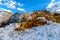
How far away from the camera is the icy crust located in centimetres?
975

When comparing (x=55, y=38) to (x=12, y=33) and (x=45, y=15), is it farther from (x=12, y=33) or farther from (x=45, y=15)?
(x=45, y=15)

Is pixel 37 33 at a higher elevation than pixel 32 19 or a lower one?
lower

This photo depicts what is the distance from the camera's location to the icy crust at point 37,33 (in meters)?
9.75

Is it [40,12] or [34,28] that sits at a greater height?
[40,12]

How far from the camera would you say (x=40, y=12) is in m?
14.0

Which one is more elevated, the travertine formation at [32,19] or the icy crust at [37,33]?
the travertine formation at [32,19]

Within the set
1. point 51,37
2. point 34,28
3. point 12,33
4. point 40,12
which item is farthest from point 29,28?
point 40,12

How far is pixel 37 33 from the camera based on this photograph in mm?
10297

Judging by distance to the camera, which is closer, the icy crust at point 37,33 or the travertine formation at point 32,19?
the icy crust at point 37,33

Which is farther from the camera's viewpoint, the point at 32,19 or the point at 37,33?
the point at 32,19

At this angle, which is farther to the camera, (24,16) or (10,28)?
(24,16)

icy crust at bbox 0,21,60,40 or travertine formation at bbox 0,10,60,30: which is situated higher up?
travertine formation at bbox 0,10,60,30

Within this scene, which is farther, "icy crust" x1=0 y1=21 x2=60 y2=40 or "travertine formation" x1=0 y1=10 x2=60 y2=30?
"travertine formation" x1=0 y1=10 x2=60 y2=30

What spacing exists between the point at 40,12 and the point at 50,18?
4.86 ft
